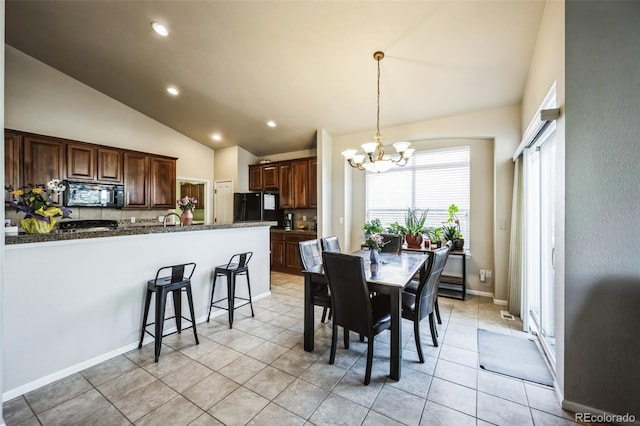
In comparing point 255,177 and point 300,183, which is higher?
point 255,177

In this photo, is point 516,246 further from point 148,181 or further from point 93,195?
point 93,195

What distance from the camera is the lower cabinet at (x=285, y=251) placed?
5.55 metres

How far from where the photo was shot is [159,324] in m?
2.39

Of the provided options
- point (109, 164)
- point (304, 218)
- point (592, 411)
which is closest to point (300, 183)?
point (304, 218)

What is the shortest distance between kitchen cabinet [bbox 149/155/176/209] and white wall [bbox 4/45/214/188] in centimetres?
36

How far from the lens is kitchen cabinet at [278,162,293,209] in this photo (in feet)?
19.2

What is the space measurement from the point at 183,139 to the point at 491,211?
6.30 meters

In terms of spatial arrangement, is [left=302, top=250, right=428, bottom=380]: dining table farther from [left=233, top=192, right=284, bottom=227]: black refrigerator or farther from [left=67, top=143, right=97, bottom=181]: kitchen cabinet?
[left=67, top=143, right=97, bottom=181]: kitchen cabinet

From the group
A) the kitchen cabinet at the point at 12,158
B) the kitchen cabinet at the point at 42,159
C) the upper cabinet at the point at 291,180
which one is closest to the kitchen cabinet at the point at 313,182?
the upper cabinet at the point at 291,180

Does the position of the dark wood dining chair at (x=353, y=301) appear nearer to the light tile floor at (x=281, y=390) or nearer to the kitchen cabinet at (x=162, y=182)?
the light tile floor at (x=281, y=390)

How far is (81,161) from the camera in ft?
14.5

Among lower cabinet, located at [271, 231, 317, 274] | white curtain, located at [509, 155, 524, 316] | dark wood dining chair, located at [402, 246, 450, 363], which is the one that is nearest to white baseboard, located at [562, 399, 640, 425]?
dark wood dining chair, located at [402, 246, 450, 363]

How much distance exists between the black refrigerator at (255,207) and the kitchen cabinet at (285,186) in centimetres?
22

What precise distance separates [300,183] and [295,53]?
2.78 m
